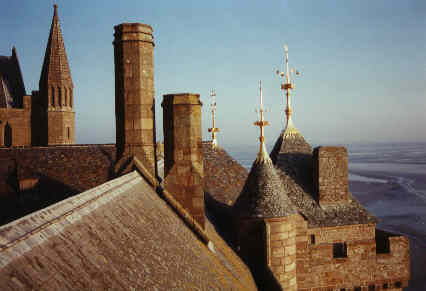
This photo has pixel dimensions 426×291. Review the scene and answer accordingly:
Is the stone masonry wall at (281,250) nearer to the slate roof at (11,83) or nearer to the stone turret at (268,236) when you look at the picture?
the stone turret at (268,236)

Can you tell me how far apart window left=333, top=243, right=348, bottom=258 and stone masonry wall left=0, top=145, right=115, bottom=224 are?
11416 mm

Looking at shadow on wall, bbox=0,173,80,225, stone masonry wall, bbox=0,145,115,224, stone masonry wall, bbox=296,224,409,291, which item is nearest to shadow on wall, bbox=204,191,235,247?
stone masonry wall, bbox=296,224,409,291

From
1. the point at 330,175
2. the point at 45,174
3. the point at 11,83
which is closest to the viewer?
the point at 330,175

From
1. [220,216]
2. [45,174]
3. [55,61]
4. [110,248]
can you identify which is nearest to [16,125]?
[55,61]

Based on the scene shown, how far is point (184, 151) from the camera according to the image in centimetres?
973

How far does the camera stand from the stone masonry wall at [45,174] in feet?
64.6

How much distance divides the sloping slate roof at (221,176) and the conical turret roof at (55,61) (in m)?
22.5

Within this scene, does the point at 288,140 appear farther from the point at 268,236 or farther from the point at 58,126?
the point at 58,126

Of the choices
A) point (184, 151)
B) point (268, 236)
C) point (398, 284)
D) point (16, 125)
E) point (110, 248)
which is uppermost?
point (16, 125)

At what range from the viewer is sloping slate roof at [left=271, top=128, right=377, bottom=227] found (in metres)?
17.8

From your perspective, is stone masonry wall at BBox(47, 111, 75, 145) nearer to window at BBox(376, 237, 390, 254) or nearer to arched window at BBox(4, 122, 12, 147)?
arched window at BBox(4, 122, 12, 147)

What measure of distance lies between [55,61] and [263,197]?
32554mm

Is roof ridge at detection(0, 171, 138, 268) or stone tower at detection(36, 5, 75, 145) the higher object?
stone tower at detection(36, 5, 75, 145)

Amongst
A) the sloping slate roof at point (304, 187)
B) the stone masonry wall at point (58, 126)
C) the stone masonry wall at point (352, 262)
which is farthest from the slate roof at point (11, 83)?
the stone masonry wall at point (352, 262)
